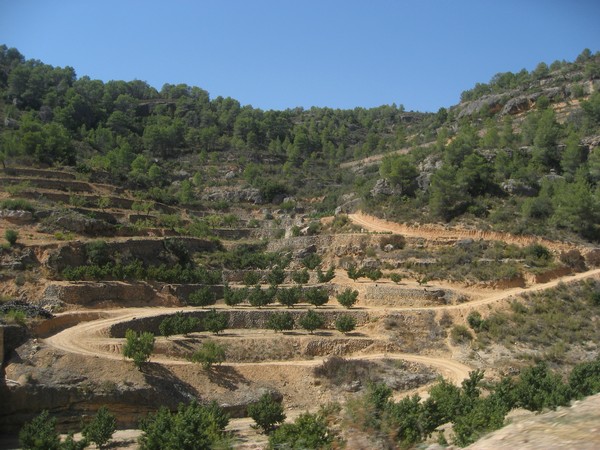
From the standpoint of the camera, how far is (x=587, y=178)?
50.5 meters

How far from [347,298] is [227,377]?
443 inches

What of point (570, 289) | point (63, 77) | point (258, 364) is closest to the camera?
point (258, 364)

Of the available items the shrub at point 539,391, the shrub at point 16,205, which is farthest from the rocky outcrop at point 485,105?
the shrub at point 539,391

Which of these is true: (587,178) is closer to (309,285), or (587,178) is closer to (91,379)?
(309,285)

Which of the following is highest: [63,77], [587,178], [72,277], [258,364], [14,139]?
[63,77]

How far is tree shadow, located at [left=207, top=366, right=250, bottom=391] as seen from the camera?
94.1ft

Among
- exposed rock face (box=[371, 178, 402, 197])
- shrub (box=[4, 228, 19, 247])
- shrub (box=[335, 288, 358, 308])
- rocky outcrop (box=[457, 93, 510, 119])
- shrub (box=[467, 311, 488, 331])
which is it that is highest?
rocky outcrop (box=[457, 93, 510, 119])

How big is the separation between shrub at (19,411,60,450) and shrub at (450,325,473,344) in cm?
2267

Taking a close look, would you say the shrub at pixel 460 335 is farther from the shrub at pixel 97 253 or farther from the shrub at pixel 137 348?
the shrub at pixel 97 253

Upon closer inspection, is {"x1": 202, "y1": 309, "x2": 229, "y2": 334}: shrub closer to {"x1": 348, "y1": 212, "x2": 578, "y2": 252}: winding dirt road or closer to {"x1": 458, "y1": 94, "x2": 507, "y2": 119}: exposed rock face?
{"x1": 348, "y1": 212, "x2": 578, "y2": 252}: winding dirt road

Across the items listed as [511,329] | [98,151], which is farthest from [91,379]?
[98,151]

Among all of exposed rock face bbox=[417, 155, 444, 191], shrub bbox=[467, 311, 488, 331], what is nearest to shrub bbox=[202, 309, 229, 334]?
shrub bbox=[467, 311, 488, 331]

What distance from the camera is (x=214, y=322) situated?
32.6m

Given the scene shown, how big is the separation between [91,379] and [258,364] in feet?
28.7
